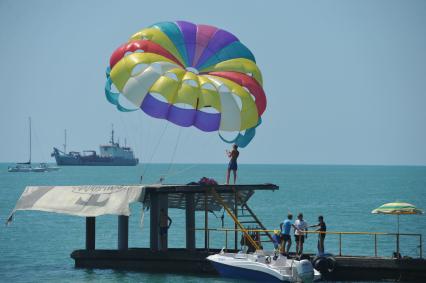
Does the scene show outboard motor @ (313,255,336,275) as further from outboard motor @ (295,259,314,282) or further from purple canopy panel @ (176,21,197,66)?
purple canopy panel @ (176,21,197,66)

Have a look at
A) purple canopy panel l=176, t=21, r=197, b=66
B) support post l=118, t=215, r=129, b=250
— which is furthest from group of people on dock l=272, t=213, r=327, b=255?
purple canopy panel l=176, t=21, r=197, b=66

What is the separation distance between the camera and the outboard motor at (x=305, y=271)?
29750mm

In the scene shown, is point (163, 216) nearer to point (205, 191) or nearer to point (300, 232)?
point (205, 191)

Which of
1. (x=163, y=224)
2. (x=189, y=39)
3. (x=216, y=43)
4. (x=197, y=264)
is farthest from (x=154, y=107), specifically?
(x=197, y=264)

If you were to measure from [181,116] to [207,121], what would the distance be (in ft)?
3.12

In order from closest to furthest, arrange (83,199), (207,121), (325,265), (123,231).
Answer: (325,265)
(207,121)
(83,199)
(123,231)

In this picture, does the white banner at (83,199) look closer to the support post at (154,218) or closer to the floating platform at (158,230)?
the floating platform at (158,230)

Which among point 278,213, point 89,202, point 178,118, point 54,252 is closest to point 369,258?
point 178,118

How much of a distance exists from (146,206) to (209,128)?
378cm

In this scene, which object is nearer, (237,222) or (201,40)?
(237,222)

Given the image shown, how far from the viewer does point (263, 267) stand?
30.7 metres

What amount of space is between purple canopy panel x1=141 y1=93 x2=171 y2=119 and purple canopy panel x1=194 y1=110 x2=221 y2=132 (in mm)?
1158

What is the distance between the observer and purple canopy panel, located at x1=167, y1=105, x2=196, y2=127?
33438 millimetres

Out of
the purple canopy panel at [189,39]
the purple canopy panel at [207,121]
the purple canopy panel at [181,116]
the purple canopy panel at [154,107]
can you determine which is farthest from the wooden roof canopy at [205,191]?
the purple canopy panel at [189,39]
